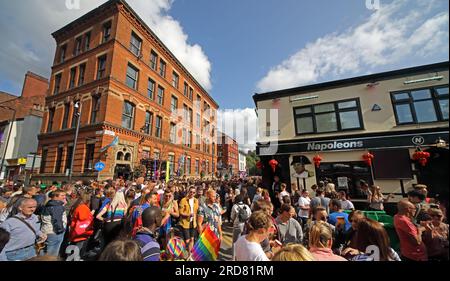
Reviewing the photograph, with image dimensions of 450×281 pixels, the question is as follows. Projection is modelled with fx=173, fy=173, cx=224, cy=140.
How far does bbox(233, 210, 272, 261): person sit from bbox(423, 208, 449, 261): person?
88.3 inches

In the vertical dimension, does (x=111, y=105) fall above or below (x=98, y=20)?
below

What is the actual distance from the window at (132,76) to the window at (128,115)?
1958 millimetres

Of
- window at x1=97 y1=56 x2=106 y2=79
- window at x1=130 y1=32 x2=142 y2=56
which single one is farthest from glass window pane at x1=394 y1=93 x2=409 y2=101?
window at x1=97 y1=56 x2=106 y2=79

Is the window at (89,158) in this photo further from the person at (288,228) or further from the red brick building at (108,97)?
the person at (288,228)

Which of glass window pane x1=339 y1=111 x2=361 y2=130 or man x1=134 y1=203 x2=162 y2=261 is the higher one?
glass window pane x1=339 y1=111 x2=361 y2=130

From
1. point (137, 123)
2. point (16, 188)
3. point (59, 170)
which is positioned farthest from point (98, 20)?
point (16, 188)

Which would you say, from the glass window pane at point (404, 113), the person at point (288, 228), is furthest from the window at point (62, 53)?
the glass window pane at point (404, 113)

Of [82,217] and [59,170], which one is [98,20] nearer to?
[59,170]

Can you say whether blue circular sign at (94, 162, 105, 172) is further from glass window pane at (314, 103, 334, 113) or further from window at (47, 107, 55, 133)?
glass window pane at (314, 103, 334, 113)

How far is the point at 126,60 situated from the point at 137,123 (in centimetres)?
594

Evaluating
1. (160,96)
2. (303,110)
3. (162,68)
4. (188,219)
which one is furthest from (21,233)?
(162,68)

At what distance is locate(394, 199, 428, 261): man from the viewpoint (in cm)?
233

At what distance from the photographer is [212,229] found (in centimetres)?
382
